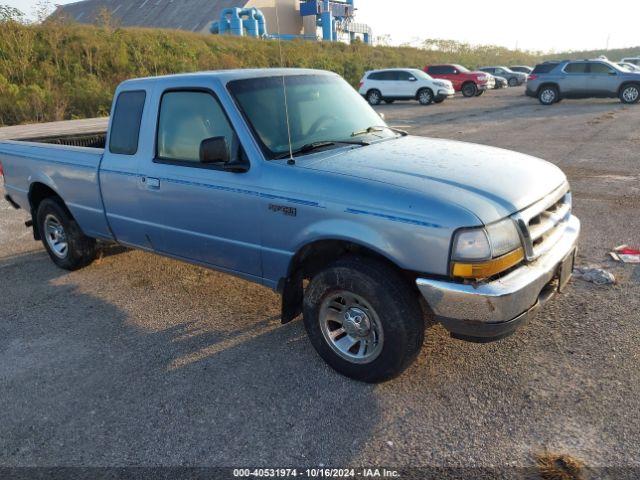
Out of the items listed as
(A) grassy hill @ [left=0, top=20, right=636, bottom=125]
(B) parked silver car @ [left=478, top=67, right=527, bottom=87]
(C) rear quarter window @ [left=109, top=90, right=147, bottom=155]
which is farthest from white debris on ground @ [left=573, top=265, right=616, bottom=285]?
(B) parked silver car @ [left=478, top=67, right=527, bottom=87]

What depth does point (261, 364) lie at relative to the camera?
3.49 m

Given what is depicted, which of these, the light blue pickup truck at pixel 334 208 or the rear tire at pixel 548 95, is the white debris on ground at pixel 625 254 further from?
the rear tire at pixel 548 95

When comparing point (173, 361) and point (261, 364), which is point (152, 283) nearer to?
point (173, 361)

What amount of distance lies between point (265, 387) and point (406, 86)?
2433 cm

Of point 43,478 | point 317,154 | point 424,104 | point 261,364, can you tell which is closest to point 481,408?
point 261,364

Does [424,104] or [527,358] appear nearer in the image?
[527,358]

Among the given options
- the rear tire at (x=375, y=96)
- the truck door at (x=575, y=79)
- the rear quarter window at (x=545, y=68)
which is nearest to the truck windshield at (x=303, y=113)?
the truck door at (x=575, y=79)

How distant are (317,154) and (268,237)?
0.67m

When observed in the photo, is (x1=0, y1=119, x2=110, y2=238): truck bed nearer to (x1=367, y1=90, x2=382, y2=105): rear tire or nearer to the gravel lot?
the gravel lot

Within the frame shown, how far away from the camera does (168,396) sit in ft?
10.5

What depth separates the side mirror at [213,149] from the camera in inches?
131

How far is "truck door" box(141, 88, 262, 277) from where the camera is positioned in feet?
11.6

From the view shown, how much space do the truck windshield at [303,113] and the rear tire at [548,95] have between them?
2107 centimetres

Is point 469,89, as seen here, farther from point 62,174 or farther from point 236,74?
point 236,74
